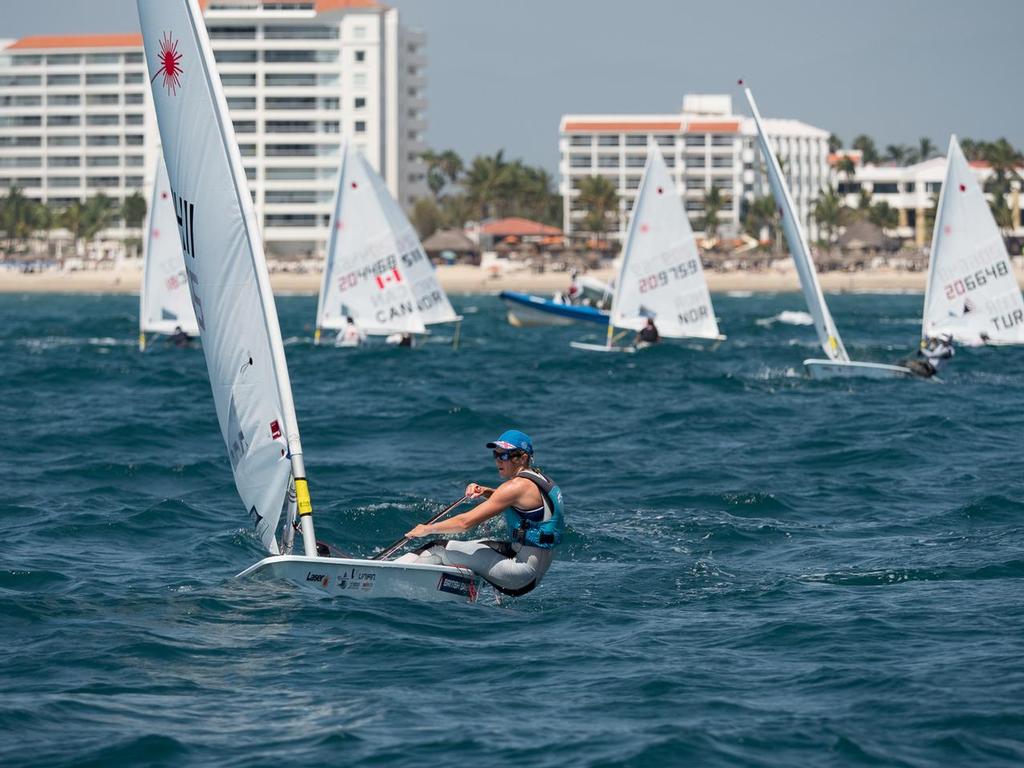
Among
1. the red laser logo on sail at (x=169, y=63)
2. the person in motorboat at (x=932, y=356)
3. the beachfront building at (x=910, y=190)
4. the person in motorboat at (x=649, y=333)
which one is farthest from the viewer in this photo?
the beachfront building at (x=910, y=190)

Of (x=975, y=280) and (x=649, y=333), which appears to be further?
(x=649, y=333)

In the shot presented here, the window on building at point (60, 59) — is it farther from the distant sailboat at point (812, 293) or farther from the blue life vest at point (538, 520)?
the blue life vest at point (538, 520)

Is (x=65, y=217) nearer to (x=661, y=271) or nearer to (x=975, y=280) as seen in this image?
(x=661, y=271)

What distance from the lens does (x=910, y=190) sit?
141375 mm

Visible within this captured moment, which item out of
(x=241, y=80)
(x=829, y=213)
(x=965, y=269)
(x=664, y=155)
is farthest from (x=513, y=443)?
(x=664, y=155)

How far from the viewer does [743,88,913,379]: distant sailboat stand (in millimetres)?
27766

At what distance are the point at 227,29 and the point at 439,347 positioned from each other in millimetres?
86286

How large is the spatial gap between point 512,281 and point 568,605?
328 ft


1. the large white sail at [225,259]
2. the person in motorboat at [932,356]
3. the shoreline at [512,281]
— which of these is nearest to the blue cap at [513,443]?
the large white sail at [225,259]

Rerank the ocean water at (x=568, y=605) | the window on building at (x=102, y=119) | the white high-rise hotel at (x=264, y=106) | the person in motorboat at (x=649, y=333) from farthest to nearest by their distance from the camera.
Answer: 1. the window on building at (x=102, y=119)
2. the white high-rise hotel at (x=264, y=106)
3. the person in motorboat at (x=649, y=333)
4. the ocean water at (x=568, y=605)

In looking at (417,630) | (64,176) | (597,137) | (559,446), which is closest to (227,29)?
(64,176)

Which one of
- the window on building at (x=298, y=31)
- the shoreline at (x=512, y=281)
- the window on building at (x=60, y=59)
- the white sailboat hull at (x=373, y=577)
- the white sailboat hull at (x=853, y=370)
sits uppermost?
the window on building at (x=298, y=31)

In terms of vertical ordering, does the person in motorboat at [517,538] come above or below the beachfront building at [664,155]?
below

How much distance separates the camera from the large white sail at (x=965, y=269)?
32.9m
